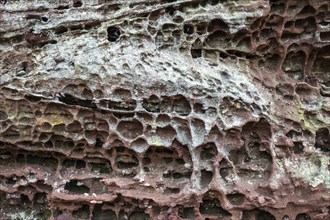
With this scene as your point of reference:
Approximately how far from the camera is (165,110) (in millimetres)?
2719

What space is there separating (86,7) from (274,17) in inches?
54.4

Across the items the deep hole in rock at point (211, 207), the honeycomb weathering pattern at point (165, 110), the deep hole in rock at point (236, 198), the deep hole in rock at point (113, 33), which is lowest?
the deep hole in rock at point (211, 207)

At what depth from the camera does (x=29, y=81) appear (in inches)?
110

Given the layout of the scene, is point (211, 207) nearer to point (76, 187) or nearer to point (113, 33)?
point (76, 187)

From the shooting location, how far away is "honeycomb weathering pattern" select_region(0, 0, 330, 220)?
262 centimetres

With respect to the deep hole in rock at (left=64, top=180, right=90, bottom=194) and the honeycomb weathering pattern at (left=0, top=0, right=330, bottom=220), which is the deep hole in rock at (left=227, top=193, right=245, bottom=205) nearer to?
the honeycomb weathering pattern at (left=0, top=0, right=330, bottom=220)

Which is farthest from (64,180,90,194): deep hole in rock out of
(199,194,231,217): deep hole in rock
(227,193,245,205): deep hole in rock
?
(227,193,245,205): deep hole in rock

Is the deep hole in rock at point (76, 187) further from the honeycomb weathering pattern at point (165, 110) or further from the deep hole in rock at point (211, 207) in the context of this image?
the deep hole in rock at point (211, 207)

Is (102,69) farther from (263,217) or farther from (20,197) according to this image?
(263,217)

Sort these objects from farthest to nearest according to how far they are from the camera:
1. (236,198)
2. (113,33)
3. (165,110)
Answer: (113,33) → (165,110) → (236,198)

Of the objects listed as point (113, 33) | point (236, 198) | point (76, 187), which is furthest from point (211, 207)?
point (113, 33)

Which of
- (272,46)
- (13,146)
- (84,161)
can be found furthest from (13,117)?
(272,46)

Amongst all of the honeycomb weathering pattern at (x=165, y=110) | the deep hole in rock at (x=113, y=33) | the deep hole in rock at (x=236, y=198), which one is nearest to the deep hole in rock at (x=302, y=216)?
the honeycomb weathering pattern at (x=165, y=110)

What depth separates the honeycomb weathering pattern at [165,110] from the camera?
2.62 m
